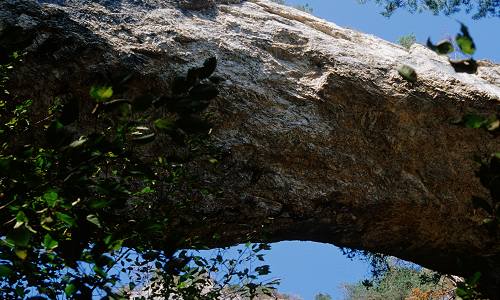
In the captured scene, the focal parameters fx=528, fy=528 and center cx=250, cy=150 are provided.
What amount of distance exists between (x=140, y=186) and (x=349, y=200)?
3029 millimetres

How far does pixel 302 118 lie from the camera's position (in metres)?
7.48

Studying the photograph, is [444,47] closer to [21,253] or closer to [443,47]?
[443,47]

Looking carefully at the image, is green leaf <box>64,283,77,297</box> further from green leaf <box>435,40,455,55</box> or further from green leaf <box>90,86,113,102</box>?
green leaf <box>435,40,455,55</box>

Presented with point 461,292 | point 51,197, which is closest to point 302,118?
point 461,292

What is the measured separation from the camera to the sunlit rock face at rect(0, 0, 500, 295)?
7129 mm

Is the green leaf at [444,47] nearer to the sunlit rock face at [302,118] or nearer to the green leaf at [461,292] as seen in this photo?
the green leaf at [461,292]

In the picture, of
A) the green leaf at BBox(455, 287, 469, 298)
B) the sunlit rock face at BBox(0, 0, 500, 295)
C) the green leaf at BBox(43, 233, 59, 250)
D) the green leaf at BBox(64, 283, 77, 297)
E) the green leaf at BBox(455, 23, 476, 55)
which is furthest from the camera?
the sunlit rock face at BBox(0, 0, 500, 295)

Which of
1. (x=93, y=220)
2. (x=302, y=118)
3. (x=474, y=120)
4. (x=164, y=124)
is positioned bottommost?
(x=93, y=220)

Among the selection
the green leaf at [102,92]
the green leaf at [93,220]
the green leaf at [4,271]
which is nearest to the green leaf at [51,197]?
the green leaf at [93,220]

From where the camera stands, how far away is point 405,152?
7758 mm

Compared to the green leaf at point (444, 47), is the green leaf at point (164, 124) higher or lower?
lower

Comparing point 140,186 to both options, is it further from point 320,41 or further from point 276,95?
point 320,41

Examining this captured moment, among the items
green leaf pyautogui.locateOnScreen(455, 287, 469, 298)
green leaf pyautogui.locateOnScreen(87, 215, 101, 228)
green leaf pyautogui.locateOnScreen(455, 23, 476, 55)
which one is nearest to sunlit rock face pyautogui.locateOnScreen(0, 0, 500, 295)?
green leaf pyautogui.locateOnScreen(455, 287, 469, 298)

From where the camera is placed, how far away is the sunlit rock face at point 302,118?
7.13 metres
